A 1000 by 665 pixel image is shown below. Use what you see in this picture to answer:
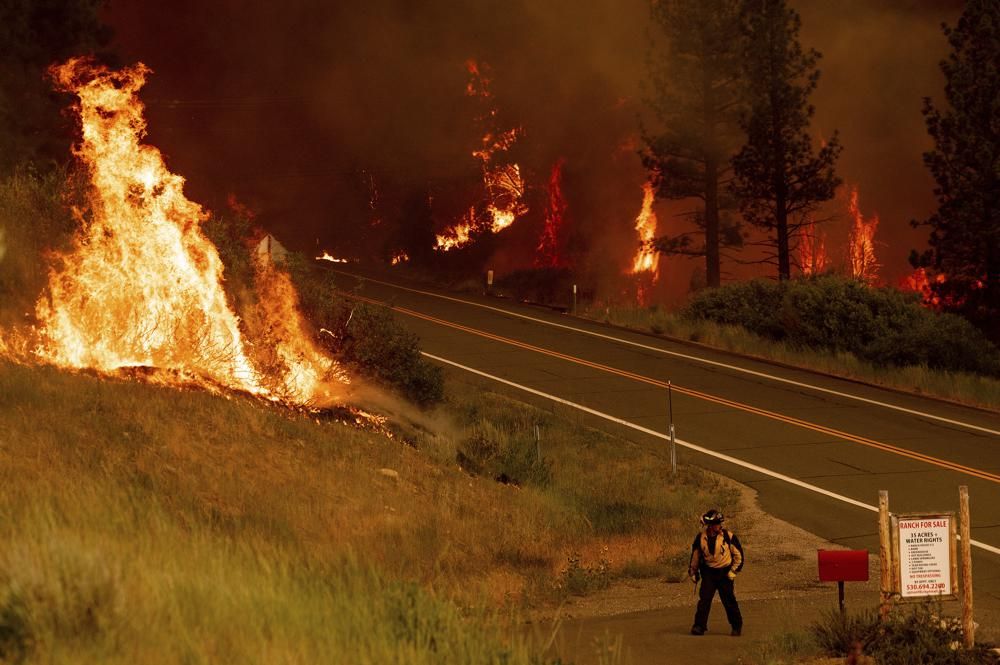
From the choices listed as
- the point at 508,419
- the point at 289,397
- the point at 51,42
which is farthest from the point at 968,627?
the point at 51,42

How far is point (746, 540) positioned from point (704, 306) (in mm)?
23176

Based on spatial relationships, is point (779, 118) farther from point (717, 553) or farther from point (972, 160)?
point (717, 553)

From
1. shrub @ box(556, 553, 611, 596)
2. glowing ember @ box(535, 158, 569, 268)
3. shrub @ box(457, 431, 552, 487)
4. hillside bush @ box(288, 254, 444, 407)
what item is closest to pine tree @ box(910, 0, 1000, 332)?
hillside bush @ box(288, 254, 444, 407)

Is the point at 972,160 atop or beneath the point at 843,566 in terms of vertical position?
atop

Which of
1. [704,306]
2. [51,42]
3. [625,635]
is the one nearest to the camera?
[625,635]

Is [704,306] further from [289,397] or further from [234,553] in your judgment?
[234,553]

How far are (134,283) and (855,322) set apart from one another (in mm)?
22721

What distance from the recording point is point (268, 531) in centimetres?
1321

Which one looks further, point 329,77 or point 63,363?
point 329,77

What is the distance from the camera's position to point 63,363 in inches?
670

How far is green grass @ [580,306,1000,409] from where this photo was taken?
2936cm

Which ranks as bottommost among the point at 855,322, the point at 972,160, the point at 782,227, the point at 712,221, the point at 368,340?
the point at 855,322

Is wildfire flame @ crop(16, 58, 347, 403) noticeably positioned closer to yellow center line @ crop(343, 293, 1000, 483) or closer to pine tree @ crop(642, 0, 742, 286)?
yellow center line @ crop(343, 293, 1000, 483)

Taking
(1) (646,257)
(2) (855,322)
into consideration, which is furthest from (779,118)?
(1) (646,257)
